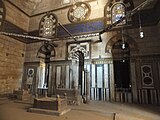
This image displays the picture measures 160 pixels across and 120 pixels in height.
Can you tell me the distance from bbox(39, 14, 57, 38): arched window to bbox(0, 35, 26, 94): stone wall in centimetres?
178

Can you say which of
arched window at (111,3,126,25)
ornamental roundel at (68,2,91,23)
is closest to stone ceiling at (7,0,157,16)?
ornamental roundel at (68,2,91,23)

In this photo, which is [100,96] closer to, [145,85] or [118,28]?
[145,85]

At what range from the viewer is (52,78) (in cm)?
748

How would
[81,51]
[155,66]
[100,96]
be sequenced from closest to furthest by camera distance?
[155,66], [100,96], [81,51]

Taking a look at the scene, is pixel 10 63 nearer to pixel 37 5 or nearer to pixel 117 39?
pixel 37 5

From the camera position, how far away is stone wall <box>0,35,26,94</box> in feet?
23.2

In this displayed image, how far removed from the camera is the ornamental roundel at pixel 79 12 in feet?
24.9

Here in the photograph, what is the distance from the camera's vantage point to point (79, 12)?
7824mm

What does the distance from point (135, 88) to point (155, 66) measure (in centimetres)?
135

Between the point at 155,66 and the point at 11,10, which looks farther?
the point at 11,10

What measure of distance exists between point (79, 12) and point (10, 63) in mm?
5461

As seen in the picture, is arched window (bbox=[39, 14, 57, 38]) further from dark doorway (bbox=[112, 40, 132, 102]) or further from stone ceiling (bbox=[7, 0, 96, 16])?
dark doorway (bbox=[112, 40, 132, 102])

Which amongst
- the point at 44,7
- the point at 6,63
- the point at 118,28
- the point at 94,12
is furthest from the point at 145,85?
the point at 44,7

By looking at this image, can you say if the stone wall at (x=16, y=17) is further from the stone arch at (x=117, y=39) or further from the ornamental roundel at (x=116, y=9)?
the stone arch at (x=117, y=39)
